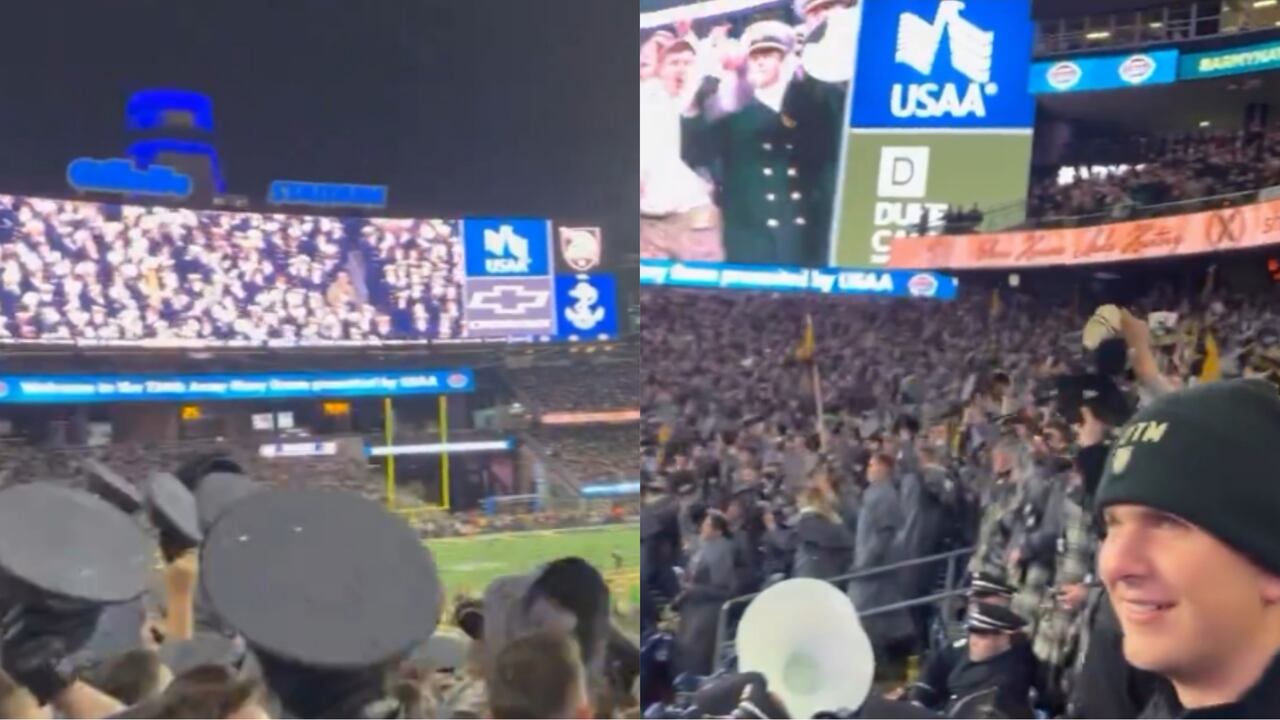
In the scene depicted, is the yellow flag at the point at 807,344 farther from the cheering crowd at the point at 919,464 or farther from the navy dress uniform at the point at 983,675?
the navy dress uniform at the point at 983,675

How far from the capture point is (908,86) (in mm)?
2934

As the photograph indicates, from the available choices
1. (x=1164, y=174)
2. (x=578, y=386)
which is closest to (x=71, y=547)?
(x=578, y=386)

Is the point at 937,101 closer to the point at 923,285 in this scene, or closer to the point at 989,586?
the point at 923,285

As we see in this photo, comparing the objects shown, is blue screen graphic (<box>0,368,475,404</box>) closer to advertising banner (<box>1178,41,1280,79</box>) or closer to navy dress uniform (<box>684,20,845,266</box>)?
navy dress uniform (<box>684,20,845,266</box>)

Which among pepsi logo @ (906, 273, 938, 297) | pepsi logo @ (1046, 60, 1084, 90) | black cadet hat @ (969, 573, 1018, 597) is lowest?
black cadet hat @ (969, 573, 1018, 597)

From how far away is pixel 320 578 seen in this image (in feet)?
5.70

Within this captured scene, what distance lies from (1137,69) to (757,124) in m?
0.71

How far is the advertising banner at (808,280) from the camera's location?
9.70ft

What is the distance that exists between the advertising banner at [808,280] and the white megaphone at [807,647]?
57 cm

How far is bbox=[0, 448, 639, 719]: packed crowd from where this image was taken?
63.9 inches

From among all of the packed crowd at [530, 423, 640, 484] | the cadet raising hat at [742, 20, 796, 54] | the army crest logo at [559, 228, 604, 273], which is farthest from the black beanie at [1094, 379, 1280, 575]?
the army crest logo at [559, 228, 604, 273]

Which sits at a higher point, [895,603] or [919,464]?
[919,464]

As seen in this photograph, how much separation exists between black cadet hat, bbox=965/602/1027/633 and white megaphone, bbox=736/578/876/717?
21cm

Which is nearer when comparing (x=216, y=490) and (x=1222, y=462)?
(x=1222, y=462)
